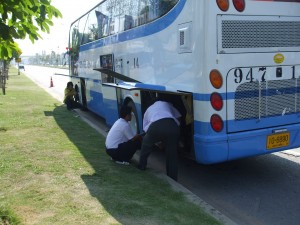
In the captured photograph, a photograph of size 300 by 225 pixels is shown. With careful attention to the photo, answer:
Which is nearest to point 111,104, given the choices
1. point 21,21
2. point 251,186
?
point 251,186

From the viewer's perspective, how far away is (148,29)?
6.80 meters

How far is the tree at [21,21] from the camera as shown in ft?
11.8

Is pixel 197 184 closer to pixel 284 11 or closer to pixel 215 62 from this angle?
pixel 215 62

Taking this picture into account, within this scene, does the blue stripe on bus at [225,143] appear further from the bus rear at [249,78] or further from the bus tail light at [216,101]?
the bus tail light at [216,101]

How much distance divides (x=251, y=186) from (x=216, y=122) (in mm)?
1404

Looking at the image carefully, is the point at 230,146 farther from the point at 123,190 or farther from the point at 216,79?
the point at 123,190

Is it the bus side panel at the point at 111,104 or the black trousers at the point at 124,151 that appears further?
the bus side panel at the point at 111,104

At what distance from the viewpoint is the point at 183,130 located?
6.41m

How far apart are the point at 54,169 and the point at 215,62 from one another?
3054mm

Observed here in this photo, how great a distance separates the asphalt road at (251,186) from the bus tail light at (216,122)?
104 centimetres

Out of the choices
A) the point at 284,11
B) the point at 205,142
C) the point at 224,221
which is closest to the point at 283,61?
the point at 284,11

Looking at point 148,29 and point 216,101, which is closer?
point 216,101

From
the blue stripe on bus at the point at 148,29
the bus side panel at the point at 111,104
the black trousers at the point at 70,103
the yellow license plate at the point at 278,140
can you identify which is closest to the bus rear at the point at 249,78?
the yellow license plate at the point at 278,140

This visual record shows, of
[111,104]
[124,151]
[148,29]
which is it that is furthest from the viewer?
[111,104]
